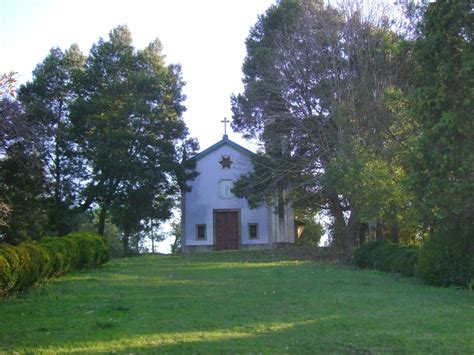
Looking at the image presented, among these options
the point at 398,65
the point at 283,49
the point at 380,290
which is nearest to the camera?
the point at 380,290

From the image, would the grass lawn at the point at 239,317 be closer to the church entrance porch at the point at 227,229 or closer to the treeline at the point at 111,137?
the treeline at the point at 111,137

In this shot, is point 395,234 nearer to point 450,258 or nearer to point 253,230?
point 450,258

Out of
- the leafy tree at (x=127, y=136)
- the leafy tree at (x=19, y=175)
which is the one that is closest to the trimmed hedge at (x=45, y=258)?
the leafy tree at (x=19, y=175)

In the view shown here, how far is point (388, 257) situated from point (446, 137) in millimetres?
6749

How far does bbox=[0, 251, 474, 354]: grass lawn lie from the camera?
22.1 feet

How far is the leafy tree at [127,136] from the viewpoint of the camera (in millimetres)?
31891

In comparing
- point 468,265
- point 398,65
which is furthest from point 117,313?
point 398,65

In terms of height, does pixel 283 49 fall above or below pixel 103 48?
below

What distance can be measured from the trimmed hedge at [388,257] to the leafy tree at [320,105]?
1435 mm

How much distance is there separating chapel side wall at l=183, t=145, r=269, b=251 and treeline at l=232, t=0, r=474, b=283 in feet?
18.2

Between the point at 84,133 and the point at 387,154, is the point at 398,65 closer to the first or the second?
the point at 387,154

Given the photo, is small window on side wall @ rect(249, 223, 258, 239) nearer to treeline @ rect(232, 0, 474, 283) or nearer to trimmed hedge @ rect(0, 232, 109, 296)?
treeline @ rect(232, 0, 474, 283)

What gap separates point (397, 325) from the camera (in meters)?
7.89

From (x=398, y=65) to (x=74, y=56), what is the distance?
22.8m
